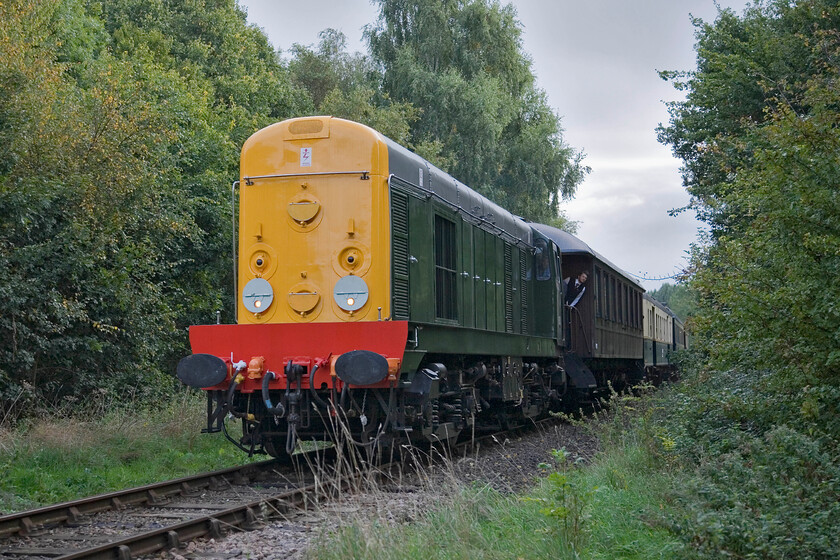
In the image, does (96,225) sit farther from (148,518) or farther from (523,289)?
(148,518)

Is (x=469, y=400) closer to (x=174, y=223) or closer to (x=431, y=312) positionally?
(x=431, y=312)

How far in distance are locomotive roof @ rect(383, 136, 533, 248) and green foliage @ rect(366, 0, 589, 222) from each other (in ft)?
56.9

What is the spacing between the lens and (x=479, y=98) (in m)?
31.8

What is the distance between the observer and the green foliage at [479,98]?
32.4 m

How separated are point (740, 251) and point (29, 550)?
280 inches

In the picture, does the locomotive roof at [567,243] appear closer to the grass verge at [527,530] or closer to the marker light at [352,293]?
the marker light at [352,293]

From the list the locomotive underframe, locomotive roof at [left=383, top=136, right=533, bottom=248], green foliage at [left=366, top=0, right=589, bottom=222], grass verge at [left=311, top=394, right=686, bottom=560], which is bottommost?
grass verge at [left=311, top=394, right=686, bottom=560]

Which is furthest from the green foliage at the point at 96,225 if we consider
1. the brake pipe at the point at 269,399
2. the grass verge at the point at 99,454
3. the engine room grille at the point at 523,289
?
the engine room grille at the point at 523,289

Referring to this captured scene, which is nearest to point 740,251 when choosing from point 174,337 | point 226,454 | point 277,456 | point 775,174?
point 775,174

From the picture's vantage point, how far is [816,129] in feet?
25.4

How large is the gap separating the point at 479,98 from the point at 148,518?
26038mm

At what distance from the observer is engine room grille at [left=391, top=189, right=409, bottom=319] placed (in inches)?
375

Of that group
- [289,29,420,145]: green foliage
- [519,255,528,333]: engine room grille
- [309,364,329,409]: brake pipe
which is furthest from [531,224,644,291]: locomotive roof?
[289,29,420,145]: green foliage

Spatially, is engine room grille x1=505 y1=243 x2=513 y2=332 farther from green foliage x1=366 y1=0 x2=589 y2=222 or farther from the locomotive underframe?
green foliage x1=366 y1=0 x2=589 y2=222
